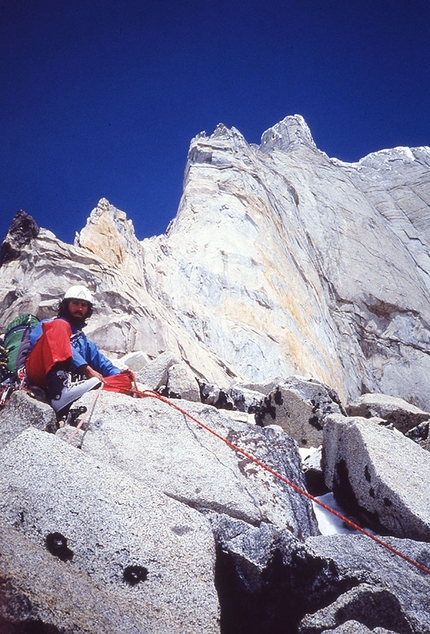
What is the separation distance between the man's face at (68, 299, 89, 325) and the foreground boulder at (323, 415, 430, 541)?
342 centimetres

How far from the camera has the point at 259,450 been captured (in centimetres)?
416

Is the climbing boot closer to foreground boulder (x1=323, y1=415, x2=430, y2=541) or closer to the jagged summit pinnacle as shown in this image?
foreground boulder (x1=323, y1=415, x2=430, y2=541)

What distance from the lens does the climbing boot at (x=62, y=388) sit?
4199mm

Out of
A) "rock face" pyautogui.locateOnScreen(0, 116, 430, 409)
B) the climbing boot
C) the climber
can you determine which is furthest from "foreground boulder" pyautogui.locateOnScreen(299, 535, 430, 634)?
"rock face" pyautogui.locateOnScreen(0, 116, 430, 409)

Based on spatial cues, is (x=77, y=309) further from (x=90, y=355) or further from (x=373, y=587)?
(x=373, y=587)

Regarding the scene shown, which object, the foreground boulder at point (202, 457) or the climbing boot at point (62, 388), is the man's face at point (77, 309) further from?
the foreground boulder at point (202, 457)

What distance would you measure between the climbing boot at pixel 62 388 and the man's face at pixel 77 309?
1.38 m

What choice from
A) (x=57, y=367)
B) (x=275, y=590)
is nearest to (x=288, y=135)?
(x=57, y=367)

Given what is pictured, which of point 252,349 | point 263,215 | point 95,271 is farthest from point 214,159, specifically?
point 95,271

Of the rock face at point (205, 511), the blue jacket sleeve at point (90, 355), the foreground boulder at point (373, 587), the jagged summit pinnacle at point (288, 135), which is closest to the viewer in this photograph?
the rock face at point (205, 511)

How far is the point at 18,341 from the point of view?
6.47m

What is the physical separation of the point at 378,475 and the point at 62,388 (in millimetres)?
3144

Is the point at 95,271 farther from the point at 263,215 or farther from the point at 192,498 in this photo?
the point at 263,215

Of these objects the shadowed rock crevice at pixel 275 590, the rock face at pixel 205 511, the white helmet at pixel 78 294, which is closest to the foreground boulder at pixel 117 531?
the rock face at pixel 205 511
